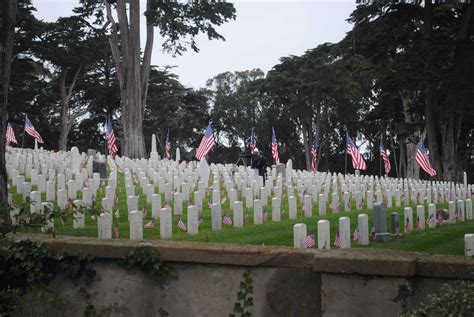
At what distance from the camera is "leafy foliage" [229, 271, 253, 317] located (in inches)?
164

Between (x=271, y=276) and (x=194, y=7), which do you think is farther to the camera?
(x=194, y=7)

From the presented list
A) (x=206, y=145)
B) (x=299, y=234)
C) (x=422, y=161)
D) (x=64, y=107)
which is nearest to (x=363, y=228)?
(x=299, y=234)

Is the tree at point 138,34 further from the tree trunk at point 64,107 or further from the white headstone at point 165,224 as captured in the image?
the white headstone at point 165,224

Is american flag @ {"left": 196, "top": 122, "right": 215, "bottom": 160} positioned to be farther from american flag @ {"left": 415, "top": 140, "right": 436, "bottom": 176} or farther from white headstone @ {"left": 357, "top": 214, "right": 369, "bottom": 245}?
white headstone @ {"left": 357, "top": 214, "right": 369, "bottom": 245}

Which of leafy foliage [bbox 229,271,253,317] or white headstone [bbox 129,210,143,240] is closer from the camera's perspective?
leafy foliage [bbox 229,271,253,317]

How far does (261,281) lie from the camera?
416 centimetres

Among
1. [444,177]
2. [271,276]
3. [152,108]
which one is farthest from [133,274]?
[152,108]

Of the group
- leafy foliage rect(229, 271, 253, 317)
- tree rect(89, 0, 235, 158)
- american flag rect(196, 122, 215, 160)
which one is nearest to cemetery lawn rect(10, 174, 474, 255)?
leafy foliage rect(229, 271, 253, 317)

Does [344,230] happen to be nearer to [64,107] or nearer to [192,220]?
[192,220]

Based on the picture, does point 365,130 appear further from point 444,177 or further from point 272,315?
point 272,315

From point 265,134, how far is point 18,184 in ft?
120

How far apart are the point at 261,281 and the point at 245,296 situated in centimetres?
17

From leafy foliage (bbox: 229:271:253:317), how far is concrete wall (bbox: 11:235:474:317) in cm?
4

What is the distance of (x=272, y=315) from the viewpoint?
4.15m
